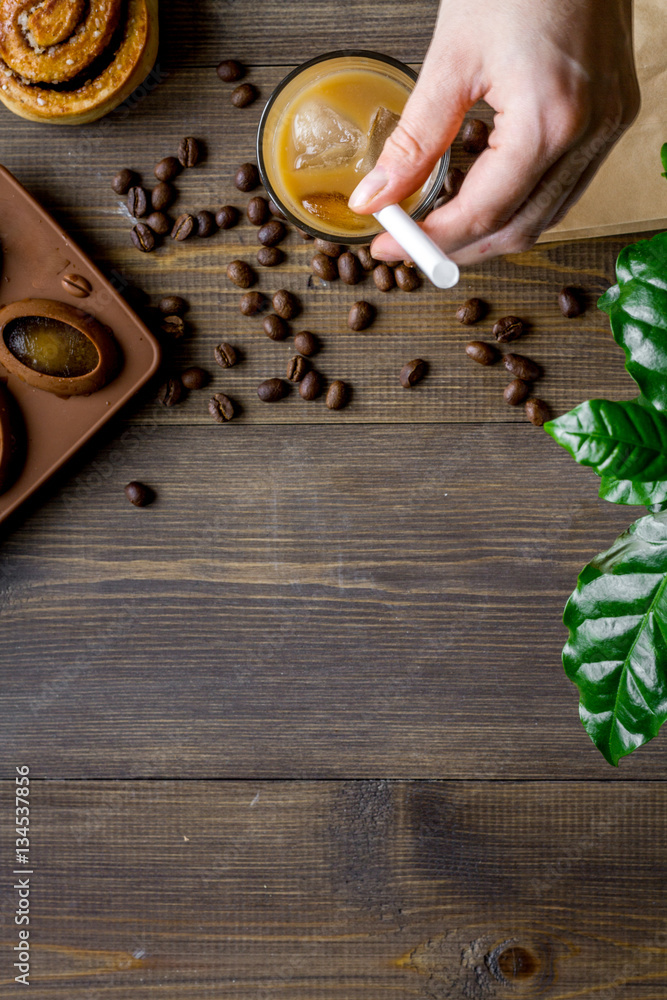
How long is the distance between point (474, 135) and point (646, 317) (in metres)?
0.49

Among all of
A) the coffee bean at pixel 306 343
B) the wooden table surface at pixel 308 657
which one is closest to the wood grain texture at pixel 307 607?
the wooden table surface at pixel 308 657

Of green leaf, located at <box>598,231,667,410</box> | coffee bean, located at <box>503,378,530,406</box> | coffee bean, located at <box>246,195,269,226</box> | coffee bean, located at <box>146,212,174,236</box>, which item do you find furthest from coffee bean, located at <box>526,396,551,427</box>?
coffee bean, located at <box>146,212,174,236</box>

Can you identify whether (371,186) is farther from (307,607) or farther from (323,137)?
(307,607)

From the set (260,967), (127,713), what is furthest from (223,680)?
(260,967)

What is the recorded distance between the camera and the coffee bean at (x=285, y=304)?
1.10 metres

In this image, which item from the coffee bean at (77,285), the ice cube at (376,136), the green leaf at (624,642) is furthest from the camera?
the coffee bean at (77,285)

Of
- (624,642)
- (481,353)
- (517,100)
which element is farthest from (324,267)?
(624,642)

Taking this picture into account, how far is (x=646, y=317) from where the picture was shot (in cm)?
74

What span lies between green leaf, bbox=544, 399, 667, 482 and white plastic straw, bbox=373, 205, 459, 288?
0.16m

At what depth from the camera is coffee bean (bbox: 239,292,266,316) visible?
3.63 feet

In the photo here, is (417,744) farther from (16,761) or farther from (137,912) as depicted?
(16,761)

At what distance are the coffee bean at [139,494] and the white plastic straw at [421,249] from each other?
519 mm

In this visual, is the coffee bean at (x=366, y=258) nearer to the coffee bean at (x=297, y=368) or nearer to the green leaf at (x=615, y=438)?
the coffee bean at (x=297, y=368)

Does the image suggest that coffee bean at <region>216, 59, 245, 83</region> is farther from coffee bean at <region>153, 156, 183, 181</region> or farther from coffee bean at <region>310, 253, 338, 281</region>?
coffee bean at <region>310, 253, 338, 281</region>
